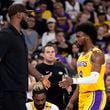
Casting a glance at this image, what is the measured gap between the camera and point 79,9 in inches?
→ 629

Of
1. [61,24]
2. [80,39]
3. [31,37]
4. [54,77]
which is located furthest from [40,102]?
[61,24]

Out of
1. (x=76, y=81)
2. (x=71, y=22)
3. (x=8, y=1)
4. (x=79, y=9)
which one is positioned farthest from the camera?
(x=79, y=9)

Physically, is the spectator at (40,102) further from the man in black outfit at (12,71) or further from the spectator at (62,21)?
the spectator at (62,21)

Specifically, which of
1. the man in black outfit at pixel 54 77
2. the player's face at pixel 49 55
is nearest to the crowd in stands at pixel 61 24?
the player's face at pixel 49 55

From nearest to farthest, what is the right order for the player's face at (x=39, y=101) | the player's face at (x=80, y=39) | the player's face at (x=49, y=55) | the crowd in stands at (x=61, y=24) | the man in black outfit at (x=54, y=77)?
1. the player's face at (x=80, y=39)
2. the player's face at (x=39, y=101)
3. the man in black outfit at (x=54, y=77)
4. the player's face at (x=49, y=55)
5. the crowd in stands at (x=61, y=24)

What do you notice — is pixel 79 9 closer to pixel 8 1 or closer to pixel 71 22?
pixel 71 22

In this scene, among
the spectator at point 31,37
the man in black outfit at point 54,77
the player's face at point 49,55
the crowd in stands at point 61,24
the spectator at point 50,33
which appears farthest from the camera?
the spectator at point 50,33

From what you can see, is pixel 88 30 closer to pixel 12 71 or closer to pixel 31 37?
pixel 12 71

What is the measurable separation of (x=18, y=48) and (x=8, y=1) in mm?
6584

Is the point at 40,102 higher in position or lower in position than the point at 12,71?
lower

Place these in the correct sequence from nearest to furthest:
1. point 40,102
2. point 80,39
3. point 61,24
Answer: point 80,39 → point 40,102 → point 61,24

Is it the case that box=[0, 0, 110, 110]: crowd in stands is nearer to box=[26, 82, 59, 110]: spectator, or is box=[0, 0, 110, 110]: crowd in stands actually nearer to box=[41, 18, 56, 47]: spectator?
box=[41, 18, 56, 47]: spectator

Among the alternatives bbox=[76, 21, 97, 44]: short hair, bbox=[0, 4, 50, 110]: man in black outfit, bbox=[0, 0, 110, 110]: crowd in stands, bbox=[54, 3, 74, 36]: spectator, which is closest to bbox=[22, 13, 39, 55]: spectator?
bbox=[0, 0, 110, 110]: crowd in stands

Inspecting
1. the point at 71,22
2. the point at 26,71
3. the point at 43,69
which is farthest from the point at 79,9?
the point at 26,71
